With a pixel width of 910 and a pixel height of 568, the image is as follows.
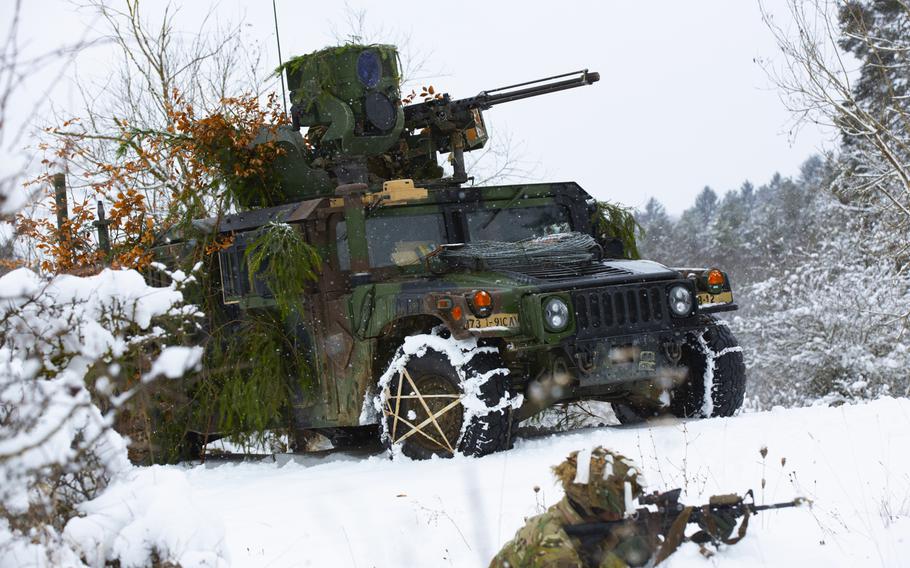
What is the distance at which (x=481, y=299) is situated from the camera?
7.26 meters

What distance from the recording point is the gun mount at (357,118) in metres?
9.49

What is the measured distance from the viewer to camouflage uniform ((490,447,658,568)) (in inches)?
146

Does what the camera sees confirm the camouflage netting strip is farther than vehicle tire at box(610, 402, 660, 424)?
No

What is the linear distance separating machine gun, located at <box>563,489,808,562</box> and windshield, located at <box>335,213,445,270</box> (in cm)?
446

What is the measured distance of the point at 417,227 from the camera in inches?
337

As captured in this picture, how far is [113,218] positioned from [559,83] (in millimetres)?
4521

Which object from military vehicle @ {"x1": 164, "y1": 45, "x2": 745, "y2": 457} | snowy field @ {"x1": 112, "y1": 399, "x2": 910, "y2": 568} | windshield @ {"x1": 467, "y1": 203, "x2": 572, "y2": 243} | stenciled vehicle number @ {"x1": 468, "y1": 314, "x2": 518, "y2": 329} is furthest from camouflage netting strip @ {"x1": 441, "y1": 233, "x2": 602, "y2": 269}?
snowy field @ {"x1": 112, "y1": 399, "x2": 910, "y2": 568}

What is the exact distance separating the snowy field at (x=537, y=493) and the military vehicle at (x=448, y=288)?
0.35 meters

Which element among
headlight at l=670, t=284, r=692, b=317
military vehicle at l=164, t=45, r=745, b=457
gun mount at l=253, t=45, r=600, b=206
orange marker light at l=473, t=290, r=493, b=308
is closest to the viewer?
orange marker light at l=473, t=290, r=493, b=308

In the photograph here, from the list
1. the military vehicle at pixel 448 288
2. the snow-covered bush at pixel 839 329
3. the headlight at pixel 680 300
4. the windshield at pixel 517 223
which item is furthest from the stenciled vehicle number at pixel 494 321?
the snow-covered bush at pixel 839 329

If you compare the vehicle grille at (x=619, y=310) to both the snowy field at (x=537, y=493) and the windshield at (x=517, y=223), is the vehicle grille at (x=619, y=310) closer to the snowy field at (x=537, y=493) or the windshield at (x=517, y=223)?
the snowy field at (x=537, y=493)

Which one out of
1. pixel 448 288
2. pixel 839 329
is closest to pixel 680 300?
pixel 448 288

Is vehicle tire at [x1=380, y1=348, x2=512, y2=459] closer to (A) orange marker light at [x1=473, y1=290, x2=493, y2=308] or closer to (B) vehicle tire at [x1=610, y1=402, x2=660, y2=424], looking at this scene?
(A) orange marker light at [x1=473, y1=290, x2=493, y2=308]

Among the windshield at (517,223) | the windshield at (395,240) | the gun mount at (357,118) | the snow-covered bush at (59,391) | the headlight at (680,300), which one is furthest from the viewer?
the gun mount at (357,118)
